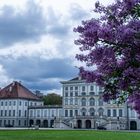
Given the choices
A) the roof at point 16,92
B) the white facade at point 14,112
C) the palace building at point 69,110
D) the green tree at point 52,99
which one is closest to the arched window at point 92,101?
the palace building at point 69,110

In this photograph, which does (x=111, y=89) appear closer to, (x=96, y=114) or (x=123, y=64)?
(x=123, y=64)

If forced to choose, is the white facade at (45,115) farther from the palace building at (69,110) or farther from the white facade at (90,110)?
the white facade at (90,110)

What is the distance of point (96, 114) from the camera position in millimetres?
96812

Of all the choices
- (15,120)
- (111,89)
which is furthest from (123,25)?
(15,120)

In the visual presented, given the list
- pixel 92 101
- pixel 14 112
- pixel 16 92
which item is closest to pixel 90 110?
pixel 92 101

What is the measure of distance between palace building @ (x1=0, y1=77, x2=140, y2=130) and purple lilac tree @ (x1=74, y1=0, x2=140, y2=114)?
76.5 meters

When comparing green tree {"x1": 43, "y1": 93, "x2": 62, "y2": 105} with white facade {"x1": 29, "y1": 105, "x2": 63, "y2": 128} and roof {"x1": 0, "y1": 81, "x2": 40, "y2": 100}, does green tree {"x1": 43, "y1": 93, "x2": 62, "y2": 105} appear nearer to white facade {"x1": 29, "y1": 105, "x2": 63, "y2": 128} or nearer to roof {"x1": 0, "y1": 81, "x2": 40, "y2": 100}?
roof {"x1": 0, "y1": 81, "x2": 40, "y2": 100}

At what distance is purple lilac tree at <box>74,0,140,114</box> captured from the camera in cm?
814

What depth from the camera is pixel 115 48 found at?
27.4 ft

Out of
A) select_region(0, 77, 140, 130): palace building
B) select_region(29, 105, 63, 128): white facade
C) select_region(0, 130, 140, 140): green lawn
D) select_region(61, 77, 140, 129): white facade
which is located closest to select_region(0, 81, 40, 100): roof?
select_region(0, 77, 140, 130): palace building

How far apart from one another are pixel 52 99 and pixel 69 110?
23.4 m

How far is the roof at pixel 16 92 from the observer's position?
10798 centimetres

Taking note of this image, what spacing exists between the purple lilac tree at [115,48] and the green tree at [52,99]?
11195cm

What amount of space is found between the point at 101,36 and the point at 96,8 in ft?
3.01
